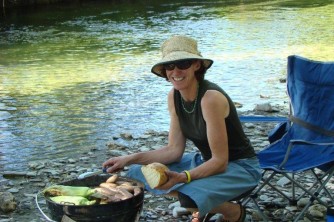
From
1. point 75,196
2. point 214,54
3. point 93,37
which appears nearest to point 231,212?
point 75,196

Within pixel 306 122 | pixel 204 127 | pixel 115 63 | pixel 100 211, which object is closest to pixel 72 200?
pixel 100 211

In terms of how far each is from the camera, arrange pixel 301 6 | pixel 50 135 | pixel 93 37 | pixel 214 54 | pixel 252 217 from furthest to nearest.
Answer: pixel 301 6, pixel 93 37, pixel 214 54, pixel 50 135, pixel 252 217

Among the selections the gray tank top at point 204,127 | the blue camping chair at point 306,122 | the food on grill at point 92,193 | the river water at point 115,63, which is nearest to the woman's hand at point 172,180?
the food on grill at point 92,193

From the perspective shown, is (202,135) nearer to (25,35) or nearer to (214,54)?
(214,54)

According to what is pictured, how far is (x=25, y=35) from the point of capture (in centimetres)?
2167

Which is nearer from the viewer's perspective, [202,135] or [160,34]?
[202,135]

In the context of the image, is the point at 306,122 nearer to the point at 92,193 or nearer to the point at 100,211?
the point at 92,193

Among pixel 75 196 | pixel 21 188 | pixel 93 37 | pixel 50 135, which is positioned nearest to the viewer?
pixel 75 196

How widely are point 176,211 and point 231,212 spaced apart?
77 cm

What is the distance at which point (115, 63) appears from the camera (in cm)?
1491

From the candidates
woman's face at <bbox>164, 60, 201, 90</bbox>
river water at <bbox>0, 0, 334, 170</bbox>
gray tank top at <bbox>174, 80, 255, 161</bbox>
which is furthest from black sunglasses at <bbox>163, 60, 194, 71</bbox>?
river water at <bbox>0, 0, 334, 170</bbox>

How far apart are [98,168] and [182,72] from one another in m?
2.69

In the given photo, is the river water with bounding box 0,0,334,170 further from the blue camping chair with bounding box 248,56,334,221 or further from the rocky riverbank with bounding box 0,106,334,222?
the blue camping chair with bounding box 248,56,334,221

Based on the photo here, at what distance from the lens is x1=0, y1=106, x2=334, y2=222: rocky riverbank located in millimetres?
4817
